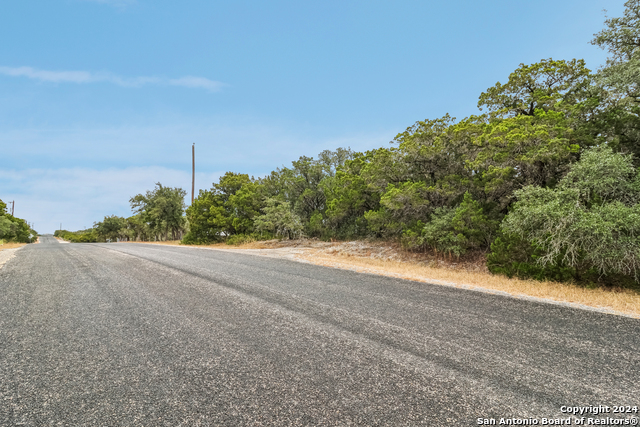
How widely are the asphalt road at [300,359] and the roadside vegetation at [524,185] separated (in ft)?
15.7

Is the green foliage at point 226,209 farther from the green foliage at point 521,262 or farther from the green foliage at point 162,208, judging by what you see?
the green foliage at point 521,262

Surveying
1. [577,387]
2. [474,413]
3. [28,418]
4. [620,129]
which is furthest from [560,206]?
[28,418]

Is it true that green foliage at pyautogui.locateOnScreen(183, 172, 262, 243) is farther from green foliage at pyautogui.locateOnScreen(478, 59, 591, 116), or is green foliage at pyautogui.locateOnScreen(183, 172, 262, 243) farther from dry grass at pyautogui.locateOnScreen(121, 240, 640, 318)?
green foliage at pyautogui.locateOnScreen(478, 59, 591, 116)

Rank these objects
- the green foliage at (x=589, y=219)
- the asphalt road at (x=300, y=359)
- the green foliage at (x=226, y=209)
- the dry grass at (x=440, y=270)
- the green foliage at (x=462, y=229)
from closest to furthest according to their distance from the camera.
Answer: the asphalt road at (x=300, y=359) < the dry grass at (x=440, y=270) < the green foliage at (x=589, y=219) < the green foliage at (x=462, y=229) < the green foliage at (x=226, y=209)

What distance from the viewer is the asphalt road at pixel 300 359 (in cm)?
207

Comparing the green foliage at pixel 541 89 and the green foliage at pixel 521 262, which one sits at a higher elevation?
the green foliage at pixel 541 89

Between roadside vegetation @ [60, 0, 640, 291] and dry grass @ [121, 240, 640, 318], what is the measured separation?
703 millimetres

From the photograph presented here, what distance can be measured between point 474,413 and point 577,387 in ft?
3.67

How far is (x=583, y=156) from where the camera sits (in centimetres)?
927

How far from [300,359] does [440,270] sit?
847 cm

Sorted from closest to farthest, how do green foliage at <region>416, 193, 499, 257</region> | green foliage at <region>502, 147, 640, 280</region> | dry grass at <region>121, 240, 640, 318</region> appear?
dry grass at <region>121, 240, 640, 318</region>
green foliage at <region>502, 147, 640, 280</region>
green foliage at <region>416, 193, 499, 257</region>

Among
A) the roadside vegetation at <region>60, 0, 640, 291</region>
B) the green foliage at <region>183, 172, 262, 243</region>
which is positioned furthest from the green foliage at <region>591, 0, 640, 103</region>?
the green foliage at <region>183, 172, 262, 243</region>

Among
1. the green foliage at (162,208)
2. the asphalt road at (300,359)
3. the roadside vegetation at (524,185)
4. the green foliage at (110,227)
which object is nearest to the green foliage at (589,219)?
the roadside vegetation at (524,185)

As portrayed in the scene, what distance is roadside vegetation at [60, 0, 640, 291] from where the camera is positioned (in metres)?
8.16
